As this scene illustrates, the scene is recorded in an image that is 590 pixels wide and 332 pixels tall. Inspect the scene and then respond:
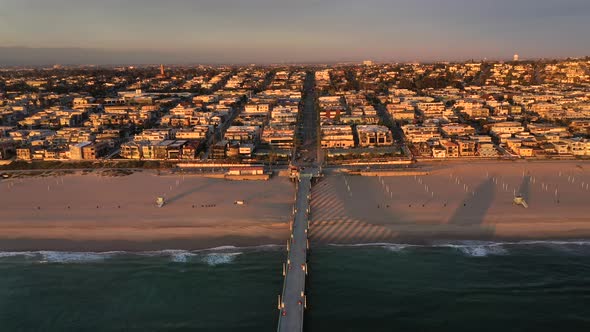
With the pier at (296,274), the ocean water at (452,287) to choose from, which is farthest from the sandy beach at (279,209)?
the ocean water at (452,287)

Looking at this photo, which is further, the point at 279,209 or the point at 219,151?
the point at 219,151

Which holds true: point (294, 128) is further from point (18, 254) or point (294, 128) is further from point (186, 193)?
point (18, 254)

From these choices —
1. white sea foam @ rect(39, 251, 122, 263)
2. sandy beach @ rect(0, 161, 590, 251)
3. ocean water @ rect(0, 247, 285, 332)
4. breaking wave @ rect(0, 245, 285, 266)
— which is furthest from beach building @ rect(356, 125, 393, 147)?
white sea foam @ rect(39, 251, 122, 263)

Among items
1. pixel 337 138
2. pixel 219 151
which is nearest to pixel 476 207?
pixel 337 138

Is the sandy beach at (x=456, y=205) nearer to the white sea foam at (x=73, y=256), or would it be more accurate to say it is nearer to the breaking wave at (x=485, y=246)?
the breaking wave at (x=485, y=246)

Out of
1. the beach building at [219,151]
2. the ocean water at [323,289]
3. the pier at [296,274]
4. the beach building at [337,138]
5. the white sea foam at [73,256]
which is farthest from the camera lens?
the beach building at [337,138]

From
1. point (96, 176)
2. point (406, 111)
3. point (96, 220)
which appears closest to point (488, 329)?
point (96, 220)

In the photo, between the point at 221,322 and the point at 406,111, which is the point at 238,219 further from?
the point at 406,111

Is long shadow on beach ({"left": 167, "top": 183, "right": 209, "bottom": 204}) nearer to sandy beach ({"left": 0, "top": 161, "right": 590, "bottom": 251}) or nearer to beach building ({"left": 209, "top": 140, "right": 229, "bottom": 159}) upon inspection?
sandy beach ({"left": 0, "top": 161, "right": 590, "bottom": 251})
